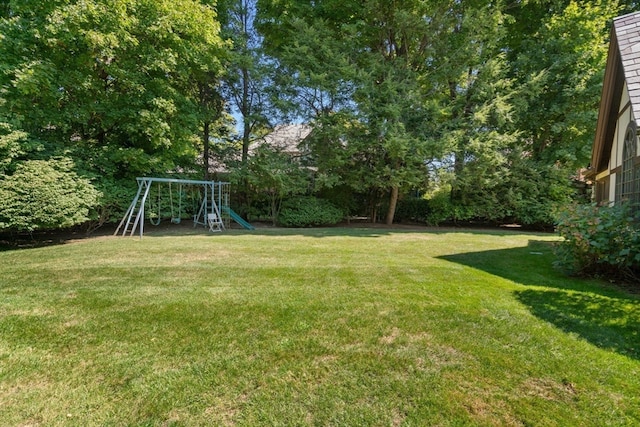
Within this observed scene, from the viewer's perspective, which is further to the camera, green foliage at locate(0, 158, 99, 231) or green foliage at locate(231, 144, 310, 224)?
green foliage at locate(231, 144, 310, 224)

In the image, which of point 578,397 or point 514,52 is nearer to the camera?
point 578,397

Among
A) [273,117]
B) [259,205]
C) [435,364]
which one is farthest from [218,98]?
[435,364]

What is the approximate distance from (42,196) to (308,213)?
8.92m

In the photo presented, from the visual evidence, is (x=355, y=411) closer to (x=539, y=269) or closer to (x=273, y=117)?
(x=539, y=269)

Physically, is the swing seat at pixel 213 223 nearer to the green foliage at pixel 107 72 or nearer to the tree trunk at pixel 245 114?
the green foliage at pixel 107 72

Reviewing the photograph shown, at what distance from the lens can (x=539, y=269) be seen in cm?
614

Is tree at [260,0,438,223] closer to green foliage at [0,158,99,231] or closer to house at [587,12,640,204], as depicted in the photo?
house at [587,12,640,204]

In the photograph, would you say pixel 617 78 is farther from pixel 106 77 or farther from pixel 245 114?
pixel 106 77

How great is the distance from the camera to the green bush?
45.8 feet

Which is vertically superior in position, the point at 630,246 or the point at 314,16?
the point at 314,16

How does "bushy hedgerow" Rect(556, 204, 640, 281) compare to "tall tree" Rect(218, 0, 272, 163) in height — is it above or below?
below

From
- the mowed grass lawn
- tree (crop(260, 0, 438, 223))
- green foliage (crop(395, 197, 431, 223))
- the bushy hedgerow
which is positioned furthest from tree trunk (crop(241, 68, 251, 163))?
the bushy hedgerow

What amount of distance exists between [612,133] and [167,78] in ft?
46.2

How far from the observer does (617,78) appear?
7.32 m
